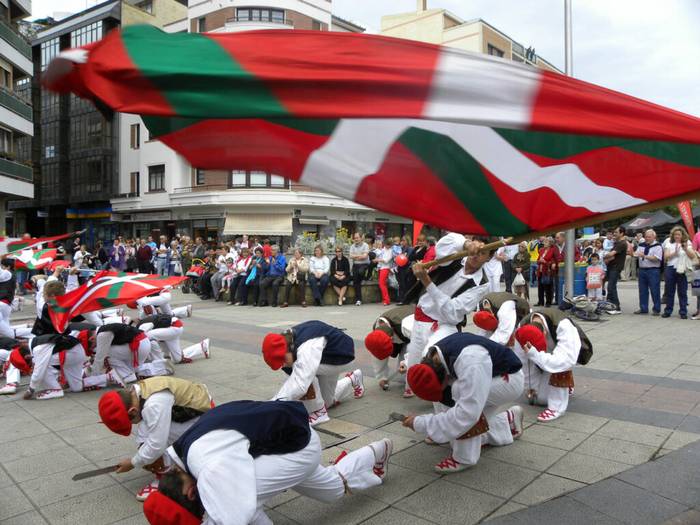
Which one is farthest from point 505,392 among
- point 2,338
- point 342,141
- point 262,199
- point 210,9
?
point 210,9

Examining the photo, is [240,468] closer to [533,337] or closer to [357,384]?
[357,384]

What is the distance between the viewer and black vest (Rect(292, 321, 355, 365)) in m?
4.57

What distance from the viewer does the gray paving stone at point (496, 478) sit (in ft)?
11.4

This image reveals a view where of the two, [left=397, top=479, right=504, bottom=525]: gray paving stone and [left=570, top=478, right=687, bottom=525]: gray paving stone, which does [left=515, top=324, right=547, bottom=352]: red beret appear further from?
[left=397, top=479, right=504, bottom=525]: gray paving stone

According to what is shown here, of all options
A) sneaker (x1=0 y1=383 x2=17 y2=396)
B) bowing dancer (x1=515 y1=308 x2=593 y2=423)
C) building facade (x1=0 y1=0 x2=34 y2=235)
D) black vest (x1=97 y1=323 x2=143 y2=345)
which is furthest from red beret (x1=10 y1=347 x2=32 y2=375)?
building facade (x1=0 y1=0 x2=34 y2=235)

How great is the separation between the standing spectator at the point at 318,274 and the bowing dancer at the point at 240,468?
10.5m

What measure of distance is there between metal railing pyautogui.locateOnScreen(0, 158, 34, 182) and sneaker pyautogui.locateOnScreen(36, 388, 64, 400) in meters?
24.2

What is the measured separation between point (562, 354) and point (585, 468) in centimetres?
136

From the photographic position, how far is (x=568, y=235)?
11031mm

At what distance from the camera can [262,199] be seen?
106 ft

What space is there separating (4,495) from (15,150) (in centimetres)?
3010

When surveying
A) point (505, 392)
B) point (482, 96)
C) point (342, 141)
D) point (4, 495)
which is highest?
point (482, 96)

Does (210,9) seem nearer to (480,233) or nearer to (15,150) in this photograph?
(15,150)

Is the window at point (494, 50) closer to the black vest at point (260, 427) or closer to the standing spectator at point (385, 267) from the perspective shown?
the standing spectator at point (385, 267)
